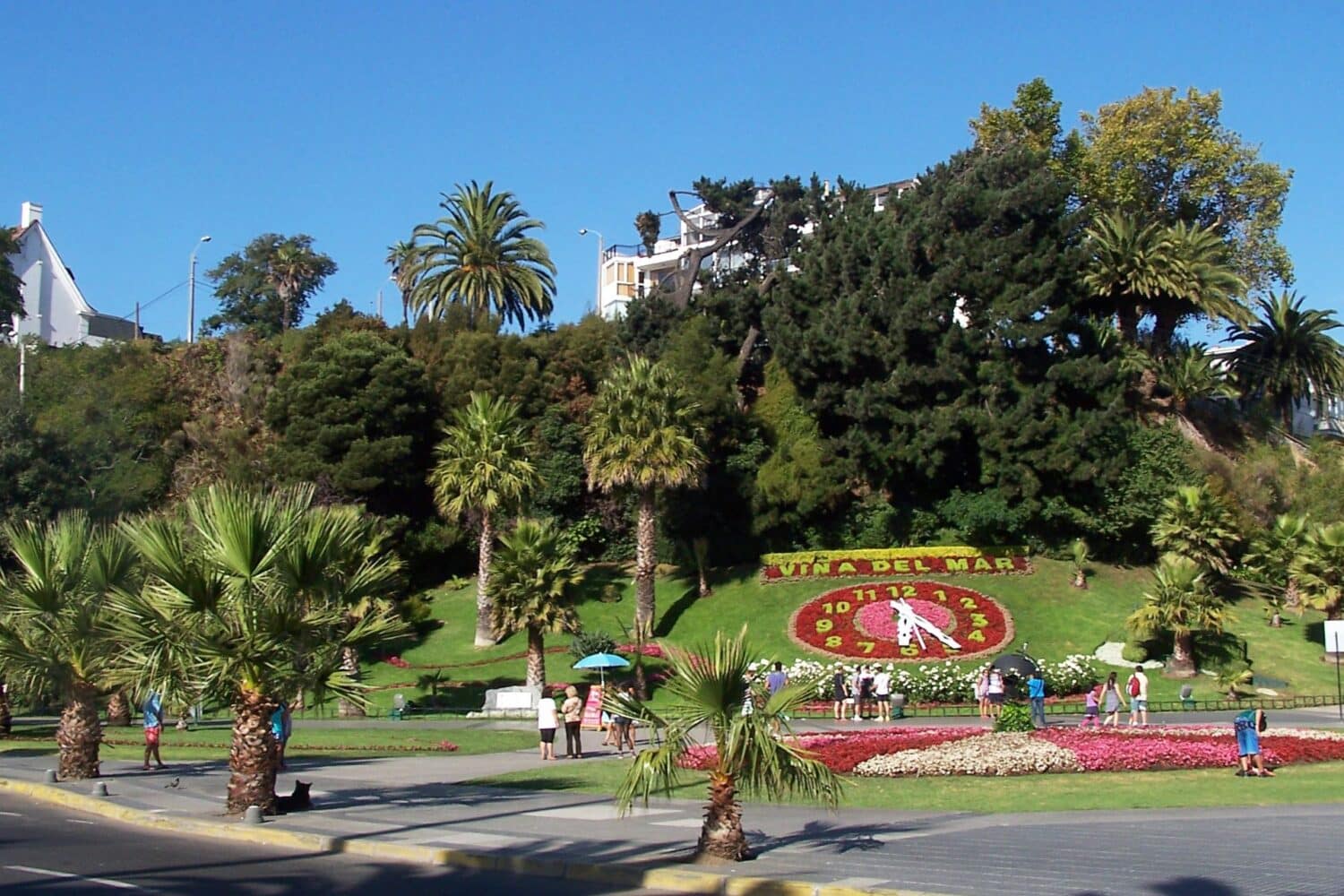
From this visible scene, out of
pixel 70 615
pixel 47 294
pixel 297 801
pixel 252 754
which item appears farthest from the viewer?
pixel 47 294

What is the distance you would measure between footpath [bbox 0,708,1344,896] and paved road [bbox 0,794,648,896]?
552mm

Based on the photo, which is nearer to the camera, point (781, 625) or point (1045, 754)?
point (1045, 754)

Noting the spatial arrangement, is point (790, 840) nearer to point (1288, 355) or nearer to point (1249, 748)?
point (1249, 748)

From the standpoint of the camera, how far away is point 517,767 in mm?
27516

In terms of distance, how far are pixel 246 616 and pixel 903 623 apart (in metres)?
34.9

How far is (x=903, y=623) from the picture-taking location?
165 ft

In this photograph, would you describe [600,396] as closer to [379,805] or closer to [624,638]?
[624,638]

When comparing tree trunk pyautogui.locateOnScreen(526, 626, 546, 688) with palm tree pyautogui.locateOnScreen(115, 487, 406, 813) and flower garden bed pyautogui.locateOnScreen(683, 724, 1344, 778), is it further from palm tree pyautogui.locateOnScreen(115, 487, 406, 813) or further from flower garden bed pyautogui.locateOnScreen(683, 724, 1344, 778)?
palm tree pyautogui.locateOnScreen(115, 487, 406, 813)

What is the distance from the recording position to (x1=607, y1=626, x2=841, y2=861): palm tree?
1434 cm

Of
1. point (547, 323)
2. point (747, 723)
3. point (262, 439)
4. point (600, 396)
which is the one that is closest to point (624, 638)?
point (600, 396)

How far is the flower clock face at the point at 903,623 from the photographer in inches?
1932

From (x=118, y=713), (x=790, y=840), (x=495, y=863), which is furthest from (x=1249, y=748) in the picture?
(x=118, y=713)

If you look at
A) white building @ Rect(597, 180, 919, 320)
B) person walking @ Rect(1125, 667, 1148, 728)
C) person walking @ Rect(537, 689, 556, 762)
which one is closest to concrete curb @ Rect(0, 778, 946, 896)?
person walking @ Rect(537, 689, 556, 762)

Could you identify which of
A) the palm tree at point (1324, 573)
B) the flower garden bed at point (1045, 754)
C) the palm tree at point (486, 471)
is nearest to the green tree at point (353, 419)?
the palm tree at point (486, 471)
